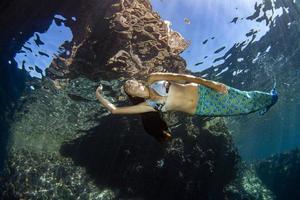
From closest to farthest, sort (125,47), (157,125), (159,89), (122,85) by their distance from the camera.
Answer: (159,89)
(157,125)
(125,47)
(122,85)

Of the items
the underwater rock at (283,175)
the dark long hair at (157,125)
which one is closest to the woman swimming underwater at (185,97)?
the dark long hair at (157,125)

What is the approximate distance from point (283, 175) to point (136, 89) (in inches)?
926

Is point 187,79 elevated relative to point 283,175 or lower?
lower

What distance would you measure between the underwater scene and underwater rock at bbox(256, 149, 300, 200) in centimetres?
11

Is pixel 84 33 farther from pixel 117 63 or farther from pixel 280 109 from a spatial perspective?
pixel 280 109

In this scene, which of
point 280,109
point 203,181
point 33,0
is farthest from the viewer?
point 280,109

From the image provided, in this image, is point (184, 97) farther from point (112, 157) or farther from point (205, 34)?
point (112, 157)

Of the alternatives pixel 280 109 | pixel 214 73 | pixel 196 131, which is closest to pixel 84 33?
pixel 196 131

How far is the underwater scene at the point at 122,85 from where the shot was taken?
11.8m

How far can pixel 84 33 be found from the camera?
11664 millimetres

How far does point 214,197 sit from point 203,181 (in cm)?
250

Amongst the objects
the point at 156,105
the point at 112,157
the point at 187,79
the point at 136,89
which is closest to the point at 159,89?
the point at 156,105

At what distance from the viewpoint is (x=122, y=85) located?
15781 mm

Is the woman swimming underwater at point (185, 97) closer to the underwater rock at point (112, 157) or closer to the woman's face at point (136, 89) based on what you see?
the woman's face at point (136, 89)
